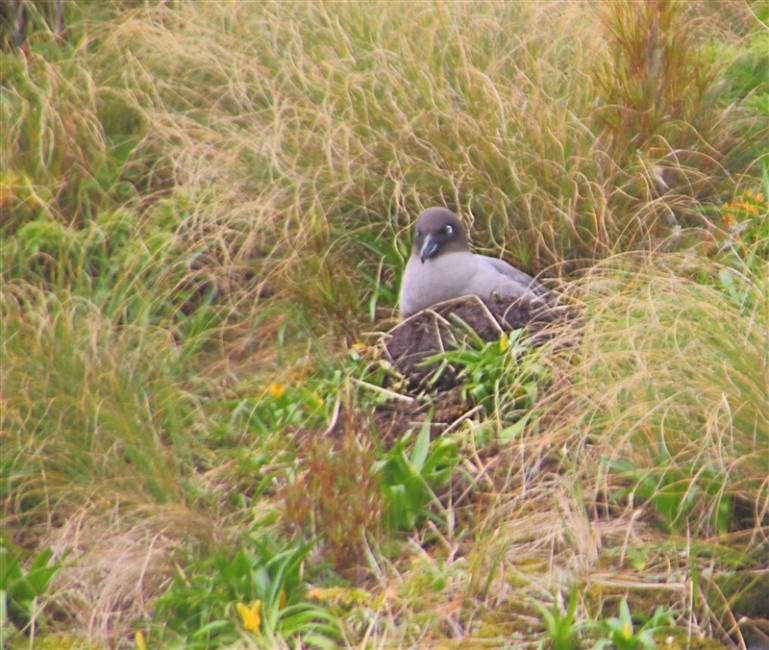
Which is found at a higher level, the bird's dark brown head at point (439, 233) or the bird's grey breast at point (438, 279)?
A: the bird's dark brown head at point (439, 233)

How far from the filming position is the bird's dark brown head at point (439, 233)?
5461 mm

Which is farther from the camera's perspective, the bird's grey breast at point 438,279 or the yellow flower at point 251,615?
the bird's grey breast at point 438,279

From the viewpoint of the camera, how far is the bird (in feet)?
17.9

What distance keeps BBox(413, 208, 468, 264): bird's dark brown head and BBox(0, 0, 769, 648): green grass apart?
37 centimetres

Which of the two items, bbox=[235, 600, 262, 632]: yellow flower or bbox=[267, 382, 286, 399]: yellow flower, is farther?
bbox=[267, 382, 286, 399]: yellow flower

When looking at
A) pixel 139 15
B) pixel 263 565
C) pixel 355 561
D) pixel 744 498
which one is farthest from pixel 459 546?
pixel 139 15

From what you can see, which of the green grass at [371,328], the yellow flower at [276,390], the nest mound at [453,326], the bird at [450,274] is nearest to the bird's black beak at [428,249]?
the bird at [450,274]

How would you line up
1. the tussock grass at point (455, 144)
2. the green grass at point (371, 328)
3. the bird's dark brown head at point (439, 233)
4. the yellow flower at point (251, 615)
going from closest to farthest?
the yellow flower at point (251, 615)
the green grass at point (371, 328)
the bird's dark brown head at point (439, 233)
the tussock grass at point (455, 144)

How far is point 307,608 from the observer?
433cm

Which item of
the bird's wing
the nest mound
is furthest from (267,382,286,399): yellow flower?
the bird's wing

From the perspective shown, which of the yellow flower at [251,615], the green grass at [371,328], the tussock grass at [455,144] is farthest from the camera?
the tussock grass at [455,144]

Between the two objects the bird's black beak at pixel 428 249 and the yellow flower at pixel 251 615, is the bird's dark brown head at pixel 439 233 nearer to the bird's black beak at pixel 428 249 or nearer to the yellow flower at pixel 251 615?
the bird's black beak at pixel 428 249

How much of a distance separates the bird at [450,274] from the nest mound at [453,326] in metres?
0.04

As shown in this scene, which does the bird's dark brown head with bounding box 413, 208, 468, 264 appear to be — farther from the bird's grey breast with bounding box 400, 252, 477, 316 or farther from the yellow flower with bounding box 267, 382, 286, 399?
the yellow flower with bounding box 267, 382, 286, 399
